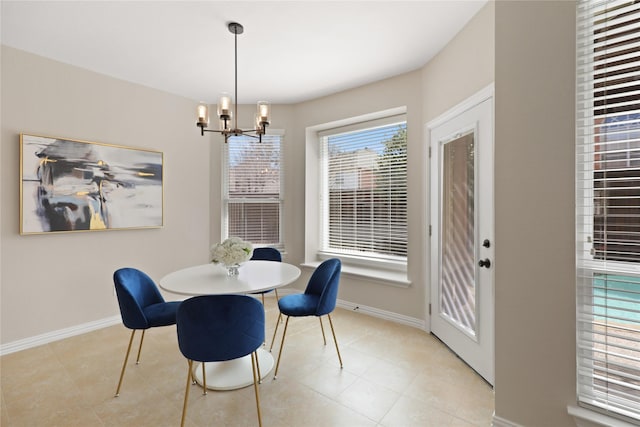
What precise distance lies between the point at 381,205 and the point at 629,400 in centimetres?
258

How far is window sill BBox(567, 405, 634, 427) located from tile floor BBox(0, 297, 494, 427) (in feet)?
1.80

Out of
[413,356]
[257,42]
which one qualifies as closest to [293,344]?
[413,356]

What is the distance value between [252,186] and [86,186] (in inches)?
73.2

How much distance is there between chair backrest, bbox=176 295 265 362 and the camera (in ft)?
5.05

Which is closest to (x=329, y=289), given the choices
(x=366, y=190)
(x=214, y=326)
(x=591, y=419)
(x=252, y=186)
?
(x=214, y=326)

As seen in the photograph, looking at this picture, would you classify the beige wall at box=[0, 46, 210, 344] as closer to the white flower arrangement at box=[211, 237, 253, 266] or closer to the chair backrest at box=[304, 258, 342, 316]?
the white flower arrangement at box=[211, 237, 253, 266]

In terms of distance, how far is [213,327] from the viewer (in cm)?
156

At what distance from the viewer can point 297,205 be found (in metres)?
4.13

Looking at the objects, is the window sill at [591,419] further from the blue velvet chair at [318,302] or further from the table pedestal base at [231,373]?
the table pedestal base at [231,373]

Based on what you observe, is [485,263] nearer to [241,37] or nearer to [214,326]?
[214,326]

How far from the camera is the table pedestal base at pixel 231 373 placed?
206cm

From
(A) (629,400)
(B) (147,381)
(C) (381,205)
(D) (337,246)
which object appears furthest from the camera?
(D) (337,246)

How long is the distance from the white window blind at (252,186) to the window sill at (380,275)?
1.16 m

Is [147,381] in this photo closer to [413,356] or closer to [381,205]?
[413,356]
